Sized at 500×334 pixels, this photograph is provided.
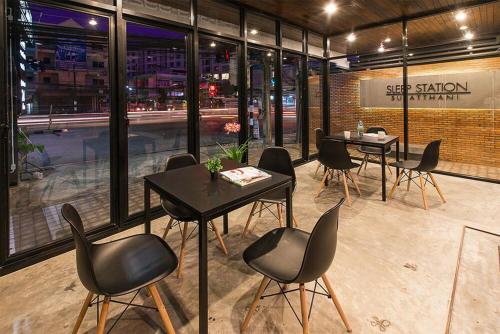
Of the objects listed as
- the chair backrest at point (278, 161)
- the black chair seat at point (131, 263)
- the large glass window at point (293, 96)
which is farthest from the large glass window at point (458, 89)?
the black chair seat at point (131, 263)

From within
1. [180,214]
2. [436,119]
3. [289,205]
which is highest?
[436,119]

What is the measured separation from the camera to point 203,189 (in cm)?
194

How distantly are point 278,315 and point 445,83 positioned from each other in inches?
233

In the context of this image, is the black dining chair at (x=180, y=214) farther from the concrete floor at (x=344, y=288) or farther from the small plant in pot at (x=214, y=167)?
the small plant in pot at (x=214, y=167)

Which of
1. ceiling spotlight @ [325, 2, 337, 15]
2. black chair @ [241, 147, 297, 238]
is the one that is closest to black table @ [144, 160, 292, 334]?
black chair @ [241, 147, 297, 238]

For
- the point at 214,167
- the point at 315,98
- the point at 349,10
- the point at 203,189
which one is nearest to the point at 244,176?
the point at 214,167

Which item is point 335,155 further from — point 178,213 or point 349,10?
point 349,10

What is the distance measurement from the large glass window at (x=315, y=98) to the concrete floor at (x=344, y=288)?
3682 mm

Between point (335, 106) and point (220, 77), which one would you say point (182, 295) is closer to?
point (220, 77)

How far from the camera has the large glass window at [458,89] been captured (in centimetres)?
515

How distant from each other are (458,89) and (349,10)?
269 cm

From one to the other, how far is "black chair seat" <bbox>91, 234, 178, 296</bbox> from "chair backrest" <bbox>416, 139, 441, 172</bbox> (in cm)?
344

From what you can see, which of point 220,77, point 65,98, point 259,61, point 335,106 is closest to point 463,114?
point 335,106

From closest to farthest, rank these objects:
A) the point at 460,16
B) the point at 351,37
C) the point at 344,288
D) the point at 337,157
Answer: the point at 344,288 < the point at 337,157 < the point at 460,16 < the point at 351,37
